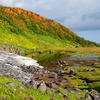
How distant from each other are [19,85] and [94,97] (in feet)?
38.4

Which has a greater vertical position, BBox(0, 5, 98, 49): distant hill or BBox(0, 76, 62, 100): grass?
BBox(0, 5, 98, 49): distant hill

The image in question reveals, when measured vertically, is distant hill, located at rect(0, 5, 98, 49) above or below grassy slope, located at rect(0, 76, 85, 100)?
above

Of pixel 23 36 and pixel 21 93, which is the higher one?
pixel 23 36

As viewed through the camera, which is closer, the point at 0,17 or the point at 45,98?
the point at 45,98

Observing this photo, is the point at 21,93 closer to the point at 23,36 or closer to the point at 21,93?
the point at 21,93

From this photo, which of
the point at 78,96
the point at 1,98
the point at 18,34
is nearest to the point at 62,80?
the point at 78,96

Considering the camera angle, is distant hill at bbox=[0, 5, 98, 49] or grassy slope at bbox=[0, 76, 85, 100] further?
distant hill at bbox=[0, 5, 98, 49]

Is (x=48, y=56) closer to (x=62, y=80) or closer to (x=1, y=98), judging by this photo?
(x=62, y=80)

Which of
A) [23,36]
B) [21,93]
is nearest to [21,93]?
[21,93]

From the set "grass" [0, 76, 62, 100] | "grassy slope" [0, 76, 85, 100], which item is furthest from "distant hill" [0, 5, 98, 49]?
"grass" [0, 76, 62, 100]

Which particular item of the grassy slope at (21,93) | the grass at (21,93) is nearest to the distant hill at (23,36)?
the grassy slope at (21,93)

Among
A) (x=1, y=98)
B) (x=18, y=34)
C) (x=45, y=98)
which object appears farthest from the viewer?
(x=18, y=34)

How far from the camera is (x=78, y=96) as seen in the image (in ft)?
147

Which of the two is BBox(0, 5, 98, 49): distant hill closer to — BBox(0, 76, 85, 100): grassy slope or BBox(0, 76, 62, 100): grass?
BBox(0, 76, 85, 100): grassy slope
